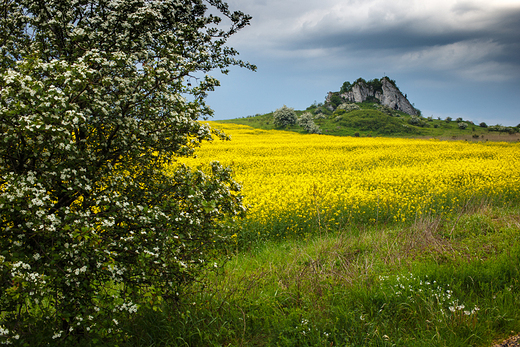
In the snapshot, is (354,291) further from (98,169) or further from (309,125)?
(309,125)

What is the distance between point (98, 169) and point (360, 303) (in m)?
4.22

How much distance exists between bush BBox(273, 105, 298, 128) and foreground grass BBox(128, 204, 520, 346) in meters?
76.1

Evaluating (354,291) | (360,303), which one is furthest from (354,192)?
(360,303)

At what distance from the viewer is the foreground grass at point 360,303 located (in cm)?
420

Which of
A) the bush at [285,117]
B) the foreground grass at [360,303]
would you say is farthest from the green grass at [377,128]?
the foreground grass at [360,303]

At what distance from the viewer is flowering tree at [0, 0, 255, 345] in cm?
326

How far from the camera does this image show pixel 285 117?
8112 centimetres

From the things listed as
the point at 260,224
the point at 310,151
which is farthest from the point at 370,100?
the point at 260,224

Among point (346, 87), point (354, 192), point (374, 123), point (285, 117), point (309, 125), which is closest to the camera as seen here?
point (354, 192)

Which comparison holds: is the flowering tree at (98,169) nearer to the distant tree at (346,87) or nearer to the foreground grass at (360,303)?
the foreground grass at (360,303)

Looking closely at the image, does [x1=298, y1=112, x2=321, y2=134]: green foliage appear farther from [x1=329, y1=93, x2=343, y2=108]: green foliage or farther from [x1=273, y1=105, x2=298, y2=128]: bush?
[x1=329, y1=93, x2=343, y2=108]: green foliage

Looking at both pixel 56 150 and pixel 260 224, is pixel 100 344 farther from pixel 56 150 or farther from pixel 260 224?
pixel 260 224

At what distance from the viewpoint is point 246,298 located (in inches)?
196

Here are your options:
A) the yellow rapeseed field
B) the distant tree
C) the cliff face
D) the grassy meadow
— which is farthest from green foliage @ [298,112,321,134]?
the distant tree
